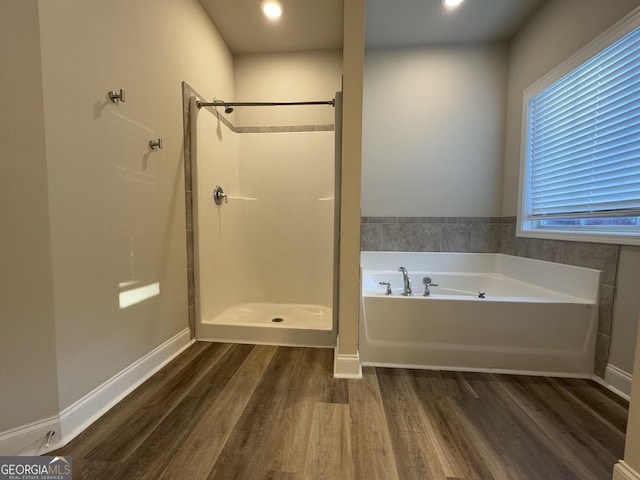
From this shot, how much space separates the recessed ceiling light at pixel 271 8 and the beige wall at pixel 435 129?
35.5 inches

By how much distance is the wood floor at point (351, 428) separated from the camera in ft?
3.22

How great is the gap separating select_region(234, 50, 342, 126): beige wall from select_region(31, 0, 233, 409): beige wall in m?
0.81

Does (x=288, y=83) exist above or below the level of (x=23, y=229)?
above

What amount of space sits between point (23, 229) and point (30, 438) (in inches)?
30.7

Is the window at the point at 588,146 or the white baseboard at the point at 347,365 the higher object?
the window at the point at 588,146

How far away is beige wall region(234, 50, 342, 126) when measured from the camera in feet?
8.62

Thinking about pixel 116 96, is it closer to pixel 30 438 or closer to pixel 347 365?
pixel 30 438

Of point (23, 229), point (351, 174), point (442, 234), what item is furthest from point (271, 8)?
point (442, 234)

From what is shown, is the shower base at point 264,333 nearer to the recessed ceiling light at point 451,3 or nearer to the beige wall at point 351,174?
the beige wall at point 351,174

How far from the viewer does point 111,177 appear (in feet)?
4.25

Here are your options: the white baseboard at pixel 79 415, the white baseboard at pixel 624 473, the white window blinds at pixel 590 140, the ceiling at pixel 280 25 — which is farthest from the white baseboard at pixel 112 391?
the white window blinds at pixel 590 140

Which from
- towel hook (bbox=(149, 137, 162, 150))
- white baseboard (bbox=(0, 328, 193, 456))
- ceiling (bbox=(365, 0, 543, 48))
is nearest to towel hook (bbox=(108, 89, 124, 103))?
towel hook (bbox=(149, 137, 162, 150))

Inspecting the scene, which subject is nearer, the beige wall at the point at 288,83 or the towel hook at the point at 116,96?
the towel hook at the point at 116,96

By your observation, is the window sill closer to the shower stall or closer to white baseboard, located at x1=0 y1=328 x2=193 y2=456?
the shower stall
